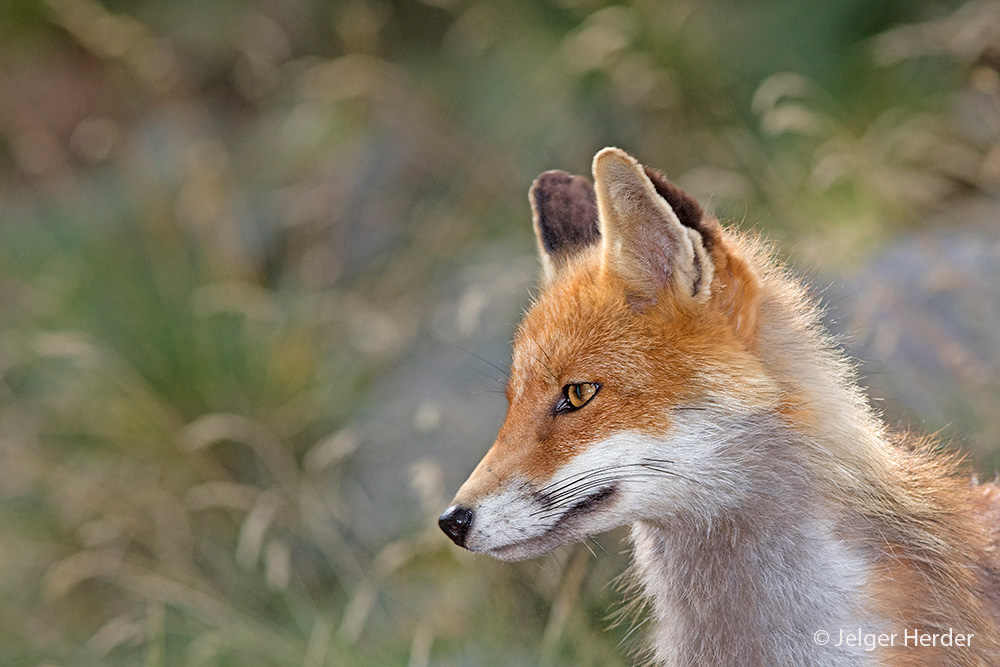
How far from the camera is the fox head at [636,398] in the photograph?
2365 mm

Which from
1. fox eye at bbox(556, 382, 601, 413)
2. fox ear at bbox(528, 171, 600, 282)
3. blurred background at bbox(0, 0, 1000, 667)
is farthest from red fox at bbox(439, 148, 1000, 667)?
blurred background at bbox(0, 0, 1000, 667)

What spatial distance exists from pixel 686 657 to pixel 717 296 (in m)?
0.98

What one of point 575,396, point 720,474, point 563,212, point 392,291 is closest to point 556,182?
point 563,212

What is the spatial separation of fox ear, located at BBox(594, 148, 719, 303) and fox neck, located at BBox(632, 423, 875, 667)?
457mm

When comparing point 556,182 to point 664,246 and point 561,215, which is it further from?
point 664,246

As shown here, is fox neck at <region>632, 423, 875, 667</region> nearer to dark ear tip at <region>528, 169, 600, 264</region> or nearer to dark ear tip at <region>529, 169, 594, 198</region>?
dark ear tip at <region>528, 169, 600, 264</region>

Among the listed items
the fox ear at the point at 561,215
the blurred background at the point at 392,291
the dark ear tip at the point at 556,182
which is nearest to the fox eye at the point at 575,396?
the fox ear at the point at 561,215

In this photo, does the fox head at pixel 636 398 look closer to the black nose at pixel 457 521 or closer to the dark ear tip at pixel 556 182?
the black nose at pixel 457 521

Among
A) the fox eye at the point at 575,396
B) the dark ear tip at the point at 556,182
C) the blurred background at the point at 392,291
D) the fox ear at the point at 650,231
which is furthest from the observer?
the blurred background at the point at 392,291

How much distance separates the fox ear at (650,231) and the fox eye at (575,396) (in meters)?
0.29

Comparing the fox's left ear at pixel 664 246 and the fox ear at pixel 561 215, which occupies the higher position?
the fox ear at pixel 561 215

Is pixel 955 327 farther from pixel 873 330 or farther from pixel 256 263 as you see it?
pixel 256 263

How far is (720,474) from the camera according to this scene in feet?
7.93

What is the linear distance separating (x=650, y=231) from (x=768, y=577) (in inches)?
36.6
